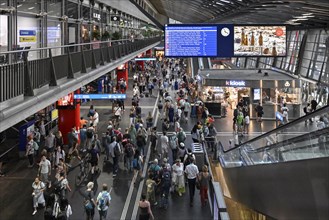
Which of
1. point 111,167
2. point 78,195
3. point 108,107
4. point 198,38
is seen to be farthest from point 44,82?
point 108,107

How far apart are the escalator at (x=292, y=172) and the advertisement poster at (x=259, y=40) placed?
34.2 feet

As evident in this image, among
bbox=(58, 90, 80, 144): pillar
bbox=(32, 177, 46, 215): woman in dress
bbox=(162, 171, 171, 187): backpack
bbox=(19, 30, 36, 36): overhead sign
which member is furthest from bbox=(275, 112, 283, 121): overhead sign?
bbox=(32, 177, 46, 215): woman in dress

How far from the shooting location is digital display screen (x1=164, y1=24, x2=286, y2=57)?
2081 centimetres

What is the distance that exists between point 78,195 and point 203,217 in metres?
4.14

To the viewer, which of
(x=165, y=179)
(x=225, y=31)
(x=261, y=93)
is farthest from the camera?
(x=261, y=93)

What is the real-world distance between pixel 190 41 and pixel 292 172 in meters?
15.0

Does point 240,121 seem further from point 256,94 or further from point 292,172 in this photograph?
point 292,172

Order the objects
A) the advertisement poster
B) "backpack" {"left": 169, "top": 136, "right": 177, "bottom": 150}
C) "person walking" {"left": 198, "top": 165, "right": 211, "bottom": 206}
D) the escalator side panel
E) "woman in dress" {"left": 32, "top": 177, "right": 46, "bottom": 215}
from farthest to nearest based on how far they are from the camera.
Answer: the advertisement poster, "backpack" {"left": 169, "top": 136, "right": 177, "bottom": 150}, "person walking" {"left": 198, "top": 165, "right": 211, "bottom": 206}, "woman in dress" {"left": 32, "top": 177, "right": 46, "bottom": 215}, the escalator side panel

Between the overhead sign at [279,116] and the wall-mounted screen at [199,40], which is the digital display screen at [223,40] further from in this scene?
the overhead sign at [279,116]

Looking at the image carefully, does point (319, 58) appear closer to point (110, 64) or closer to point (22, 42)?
point (110, 64)

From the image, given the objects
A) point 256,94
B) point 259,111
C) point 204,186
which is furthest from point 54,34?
point 256,94

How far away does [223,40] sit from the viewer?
68.7ft

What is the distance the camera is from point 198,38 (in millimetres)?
21141

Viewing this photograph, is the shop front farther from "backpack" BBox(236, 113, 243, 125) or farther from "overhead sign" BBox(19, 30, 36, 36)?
"overhead sign" BBox(19, 30, 36, 36)
